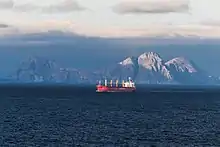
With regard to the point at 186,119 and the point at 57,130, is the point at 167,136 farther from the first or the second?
the point at 186,119

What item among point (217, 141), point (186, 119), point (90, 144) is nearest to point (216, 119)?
point (186, 119)

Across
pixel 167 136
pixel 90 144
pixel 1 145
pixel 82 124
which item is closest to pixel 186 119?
pixel 82 124

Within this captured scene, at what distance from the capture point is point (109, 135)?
4653 inches

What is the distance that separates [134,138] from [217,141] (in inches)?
671

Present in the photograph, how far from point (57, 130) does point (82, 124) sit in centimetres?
1591

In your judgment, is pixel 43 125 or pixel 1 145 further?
pixel 43 125

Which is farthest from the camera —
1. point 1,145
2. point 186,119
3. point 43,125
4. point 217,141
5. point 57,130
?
point 186,119

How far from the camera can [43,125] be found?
139 m

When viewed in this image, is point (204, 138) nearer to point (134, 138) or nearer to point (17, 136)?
point (134, 138)

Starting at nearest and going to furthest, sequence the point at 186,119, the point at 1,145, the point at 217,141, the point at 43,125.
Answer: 1. the point at 1,145
2. the point at 217,141
3. the point at 43,125
4. the point at 186,119

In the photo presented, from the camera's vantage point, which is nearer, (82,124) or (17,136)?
(17,136)

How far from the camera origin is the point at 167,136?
117 meters

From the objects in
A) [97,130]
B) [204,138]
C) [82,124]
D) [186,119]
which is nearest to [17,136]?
[97,130]

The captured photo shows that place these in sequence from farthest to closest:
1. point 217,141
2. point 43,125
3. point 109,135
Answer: point 43,125, point 109,135, point 217,141
